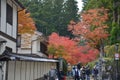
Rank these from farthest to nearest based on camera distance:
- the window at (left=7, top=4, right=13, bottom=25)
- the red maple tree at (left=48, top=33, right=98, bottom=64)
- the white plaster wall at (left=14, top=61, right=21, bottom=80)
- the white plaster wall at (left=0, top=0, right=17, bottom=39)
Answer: the red maple tree at (left=48, top=33, right=98, bottom=64) → the window at (left=7, top=4, right=13, bottom=25) → the white plaster wall at (left=0, top=0, right=17, bottom=39) → the white plaster wall at (left=14, top=61, right=21, bottom=80)

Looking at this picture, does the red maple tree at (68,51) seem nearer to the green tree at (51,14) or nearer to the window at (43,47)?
the window at (43,47)

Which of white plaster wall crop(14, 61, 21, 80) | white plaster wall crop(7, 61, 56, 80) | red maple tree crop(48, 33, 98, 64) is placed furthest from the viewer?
red maple tree crop(48, 33, 98, 64)

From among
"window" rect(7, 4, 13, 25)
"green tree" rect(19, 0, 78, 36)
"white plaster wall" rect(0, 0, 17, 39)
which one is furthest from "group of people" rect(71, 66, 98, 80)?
"green tree" rect(19, 0, 78, 36)

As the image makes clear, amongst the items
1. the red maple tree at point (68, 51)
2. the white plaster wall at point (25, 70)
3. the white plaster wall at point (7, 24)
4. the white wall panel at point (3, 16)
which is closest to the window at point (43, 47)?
the red maple tree at point (68, 51)

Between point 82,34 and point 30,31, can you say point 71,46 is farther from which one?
point 30,31

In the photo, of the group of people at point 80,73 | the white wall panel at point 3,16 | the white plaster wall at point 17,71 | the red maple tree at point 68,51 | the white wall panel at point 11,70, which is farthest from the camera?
the red maple tree at point 68,51

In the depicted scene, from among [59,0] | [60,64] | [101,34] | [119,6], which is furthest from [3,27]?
[59,0]

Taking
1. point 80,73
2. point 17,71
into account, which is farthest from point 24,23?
point 17,71

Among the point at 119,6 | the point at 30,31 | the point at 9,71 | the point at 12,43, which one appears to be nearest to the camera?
the point at 9,71

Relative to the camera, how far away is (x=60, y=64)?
43.3 metres

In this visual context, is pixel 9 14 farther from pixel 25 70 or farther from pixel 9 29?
pixel 25 70

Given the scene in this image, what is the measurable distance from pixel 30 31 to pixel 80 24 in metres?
8.72

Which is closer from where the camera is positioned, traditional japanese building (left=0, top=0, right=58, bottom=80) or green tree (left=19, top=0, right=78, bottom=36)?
traditional japanese building (left=0, top=0, right=58, bottom=80)

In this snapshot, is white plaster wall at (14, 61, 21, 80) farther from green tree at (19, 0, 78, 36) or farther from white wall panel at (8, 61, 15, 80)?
green tree at (19, 0, 78, 36)
